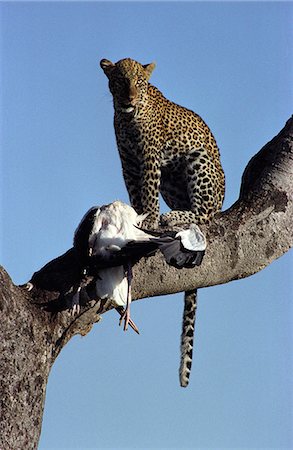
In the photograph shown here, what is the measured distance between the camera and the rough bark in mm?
6402

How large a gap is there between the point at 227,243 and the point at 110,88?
2.88 meters

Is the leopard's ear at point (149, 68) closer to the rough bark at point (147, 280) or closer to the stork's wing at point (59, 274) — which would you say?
the rough bark at point (147, 280)

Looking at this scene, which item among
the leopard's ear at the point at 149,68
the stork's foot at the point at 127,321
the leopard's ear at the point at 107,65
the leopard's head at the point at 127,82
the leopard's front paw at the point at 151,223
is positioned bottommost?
the stork's foot at the point at 127,321

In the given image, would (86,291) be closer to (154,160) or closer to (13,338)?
(13,338)

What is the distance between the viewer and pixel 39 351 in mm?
6590

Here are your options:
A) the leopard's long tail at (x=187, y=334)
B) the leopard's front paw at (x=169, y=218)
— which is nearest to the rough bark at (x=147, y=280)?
the leopard's front paw at (x=169, y=218)

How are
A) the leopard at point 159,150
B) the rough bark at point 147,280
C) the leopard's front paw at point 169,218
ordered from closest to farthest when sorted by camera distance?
the rough bark at point 147,280 < the leopard's front paw at point 169,218 < the leopard at point 159,150

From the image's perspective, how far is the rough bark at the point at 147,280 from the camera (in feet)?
21.0

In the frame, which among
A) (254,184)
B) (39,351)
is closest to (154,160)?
(254,184)

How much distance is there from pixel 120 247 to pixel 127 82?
307cm

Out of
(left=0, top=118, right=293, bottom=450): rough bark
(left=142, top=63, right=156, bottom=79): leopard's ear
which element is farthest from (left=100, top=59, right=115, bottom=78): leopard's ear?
(left=0, top=118, right=293, bottom=450): rough bark

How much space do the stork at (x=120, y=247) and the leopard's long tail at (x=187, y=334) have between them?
1.88 meters

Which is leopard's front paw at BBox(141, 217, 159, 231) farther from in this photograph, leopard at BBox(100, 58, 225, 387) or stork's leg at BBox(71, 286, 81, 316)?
stork's leg at BBox(71, 286, 81, 316)

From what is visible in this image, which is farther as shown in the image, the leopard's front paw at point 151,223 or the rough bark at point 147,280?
the leopard's front paw at point 151,223
